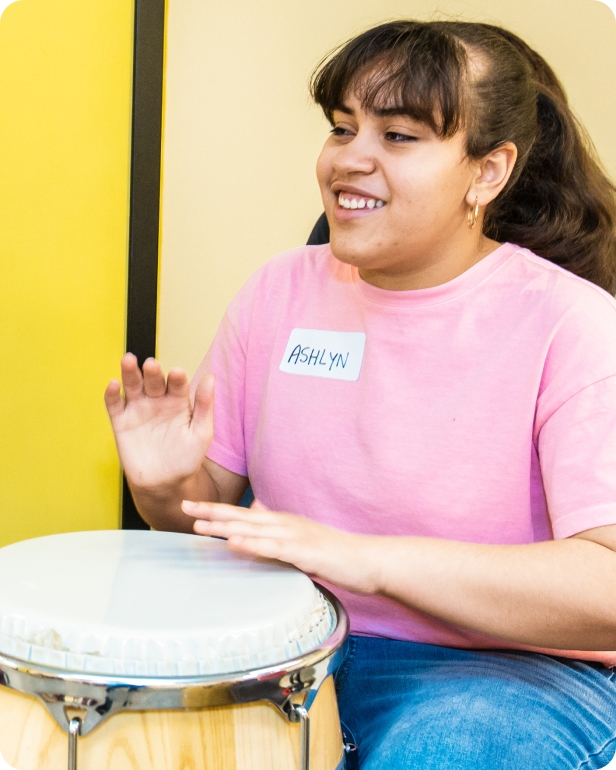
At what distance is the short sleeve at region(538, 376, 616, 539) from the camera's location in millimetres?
981

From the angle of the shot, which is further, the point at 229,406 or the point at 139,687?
the point at 229,406

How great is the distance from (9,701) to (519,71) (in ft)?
3.30

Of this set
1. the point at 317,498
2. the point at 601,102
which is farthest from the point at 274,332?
the point at 601,102

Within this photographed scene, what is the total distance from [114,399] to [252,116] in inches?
49.1

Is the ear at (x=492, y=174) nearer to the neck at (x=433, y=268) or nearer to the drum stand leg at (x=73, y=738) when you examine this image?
the neck at (x=433, y=268)

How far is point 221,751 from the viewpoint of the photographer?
758 mm

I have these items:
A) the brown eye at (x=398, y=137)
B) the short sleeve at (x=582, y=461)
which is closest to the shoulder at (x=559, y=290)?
the short sleeve at (x=582, y=461)

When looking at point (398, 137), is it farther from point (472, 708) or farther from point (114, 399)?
point (472, 708)

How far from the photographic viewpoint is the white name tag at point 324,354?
1236 mm

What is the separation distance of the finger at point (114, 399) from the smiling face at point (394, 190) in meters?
0.34

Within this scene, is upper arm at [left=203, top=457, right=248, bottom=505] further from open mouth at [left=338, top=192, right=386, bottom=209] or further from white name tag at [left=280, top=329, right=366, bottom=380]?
open mouth at [left=338, top=192, right=386, bottom=209]

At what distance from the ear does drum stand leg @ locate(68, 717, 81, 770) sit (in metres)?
0.83

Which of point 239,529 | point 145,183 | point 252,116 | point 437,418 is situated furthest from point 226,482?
point 252,116

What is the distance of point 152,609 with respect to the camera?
802 millimetres
